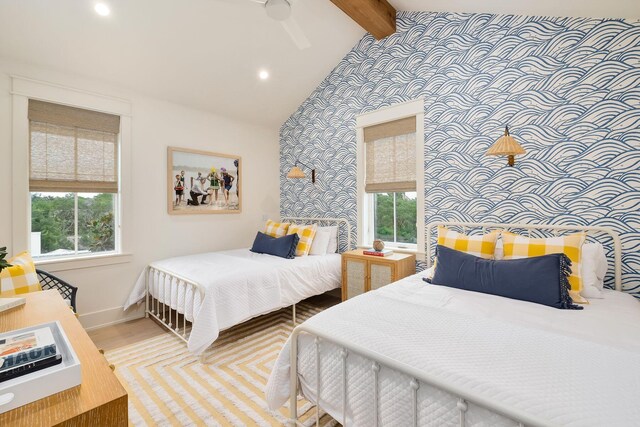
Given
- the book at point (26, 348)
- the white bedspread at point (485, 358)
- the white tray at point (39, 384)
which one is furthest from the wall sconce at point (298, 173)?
the white tray at point (39, 384)

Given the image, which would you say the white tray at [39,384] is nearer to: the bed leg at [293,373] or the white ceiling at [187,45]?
the bed leg at [293,373]

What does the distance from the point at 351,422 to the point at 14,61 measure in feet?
12.6

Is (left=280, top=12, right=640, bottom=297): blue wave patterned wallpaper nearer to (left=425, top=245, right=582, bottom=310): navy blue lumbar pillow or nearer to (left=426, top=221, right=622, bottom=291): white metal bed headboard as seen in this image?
(left=426, top=221, right=622, bottom=291): white metal bed headboard

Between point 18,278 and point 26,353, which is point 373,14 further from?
point 18,278

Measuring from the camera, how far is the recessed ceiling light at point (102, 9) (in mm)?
2444

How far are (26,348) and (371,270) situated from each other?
2.63 m

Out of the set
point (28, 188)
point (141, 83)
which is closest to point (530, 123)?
point (141, 83)

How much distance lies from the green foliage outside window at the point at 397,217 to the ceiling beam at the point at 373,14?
1.83 m

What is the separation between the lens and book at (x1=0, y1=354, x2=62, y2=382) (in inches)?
32.2

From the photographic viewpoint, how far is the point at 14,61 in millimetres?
2629

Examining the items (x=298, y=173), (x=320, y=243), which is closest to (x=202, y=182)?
(x=298, y=173)

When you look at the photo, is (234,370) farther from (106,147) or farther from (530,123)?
(530,123)

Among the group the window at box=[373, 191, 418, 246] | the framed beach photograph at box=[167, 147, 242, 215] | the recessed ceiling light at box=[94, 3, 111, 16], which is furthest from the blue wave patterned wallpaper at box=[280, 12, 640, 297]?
the recessed ceiling light at box=[94, 3, 111, 16]

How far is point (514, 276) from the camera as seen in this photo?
1937 millimetres
